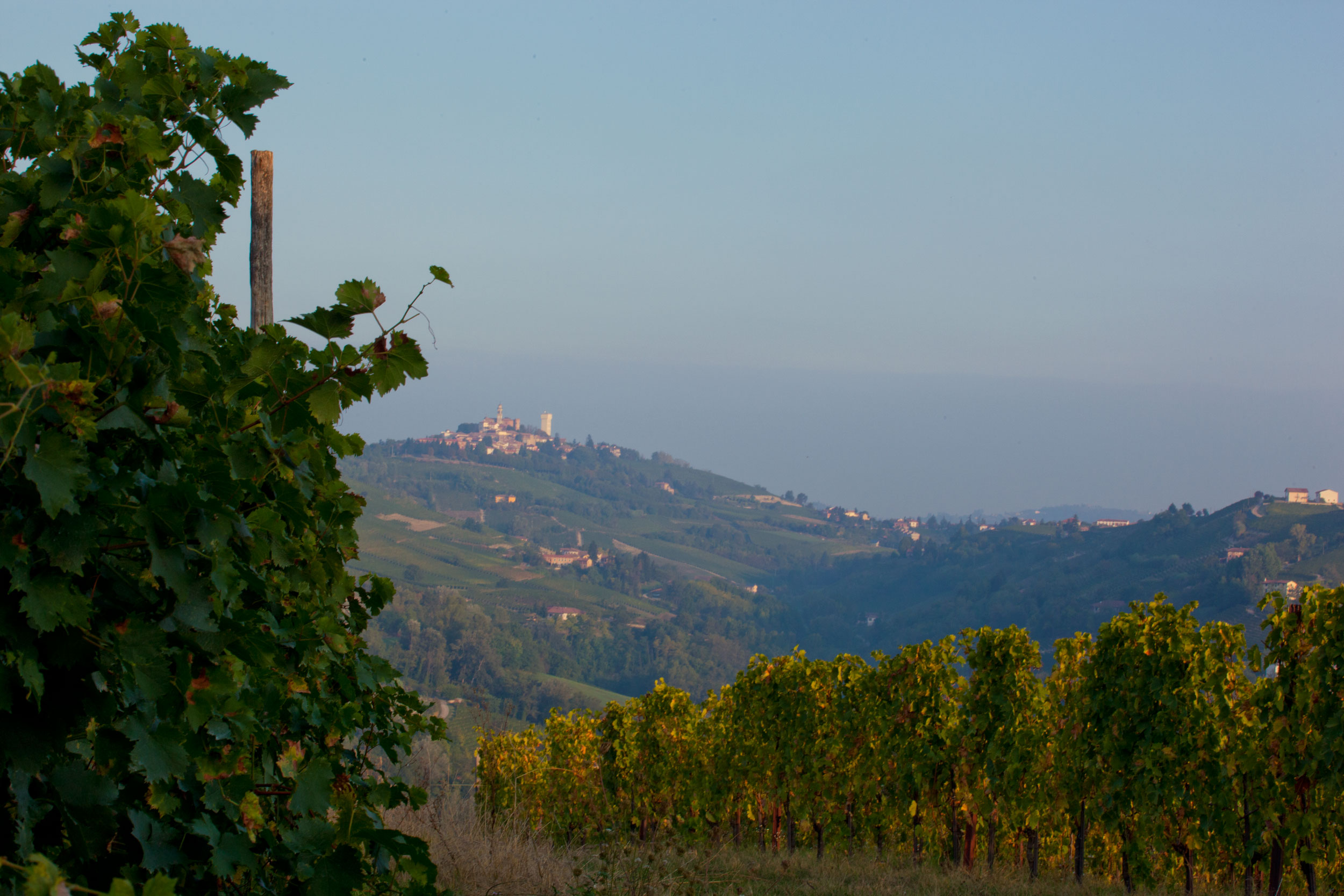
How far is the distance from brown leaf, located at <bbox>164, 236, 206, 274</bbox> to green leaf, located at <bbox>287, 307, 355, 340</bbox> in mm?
380

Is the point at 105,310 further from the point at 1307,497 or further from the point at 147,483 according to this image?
the point at 1307,497

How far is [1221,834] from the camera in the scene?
6910mm

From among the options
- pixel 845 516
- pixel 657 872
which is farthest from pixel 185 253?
pixel 845 516

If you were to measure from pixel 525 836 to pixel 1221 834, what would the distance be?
562 cm

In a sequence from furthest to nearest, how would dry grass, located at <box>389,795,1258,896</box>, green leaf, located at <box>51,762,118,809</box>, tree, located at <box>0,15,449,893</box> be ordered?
dry grass, located at <box>389,795,1258,896</box>
green leaf, located at <box>51,762,118,809</box>
tree, located at <box>0,15,449,893</box>

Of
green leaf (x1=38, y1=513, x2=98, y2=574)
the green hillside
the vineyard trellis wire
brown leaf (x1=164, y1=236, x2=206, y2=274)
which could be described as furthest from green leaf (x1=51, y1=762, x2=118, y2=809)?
the green hillside

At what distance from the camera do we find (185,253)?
1357mm

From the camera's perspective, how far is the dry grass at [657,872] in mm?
4652

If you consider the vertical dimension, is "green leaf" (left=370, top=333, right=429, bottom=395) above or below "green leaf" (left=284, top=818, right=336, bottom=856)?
above

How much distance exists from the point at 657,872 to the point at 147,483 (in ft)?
13.4

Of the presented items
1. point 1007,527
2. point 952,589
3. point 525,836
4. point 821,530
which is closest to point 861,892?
point 525,836

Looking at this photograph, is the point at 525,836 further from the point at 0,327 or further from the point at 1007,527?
the point at 1007,527

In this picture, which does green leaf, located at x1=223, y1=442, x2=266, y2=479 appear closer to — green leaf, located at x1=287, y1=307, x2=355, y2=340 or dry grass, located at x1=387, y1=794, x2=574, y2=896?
green leaf, located at x1=287, y1=307, x2=355, y2=340

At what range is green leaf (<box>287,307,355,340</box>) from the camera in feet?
5.75
